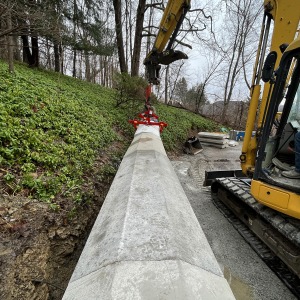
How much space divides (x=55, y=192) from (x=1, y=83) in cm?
337

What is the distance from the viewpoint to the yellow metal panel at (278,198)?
8.07 feet

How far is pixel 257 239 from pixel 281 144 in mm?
1430

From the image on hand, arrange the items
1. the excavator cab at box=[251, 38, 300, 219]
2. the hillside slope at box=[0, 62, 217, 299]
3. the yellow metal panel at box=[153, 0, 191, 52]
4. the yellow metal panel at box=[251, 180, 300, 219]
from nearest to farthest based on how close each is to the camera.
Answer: the hillside slope at box=[0, 62, 217, 299] → the yellow metal panel at box=[251, 180, 300, 219] → the excavator cab at box=[251, 38, 300, 219] → the yellow metal panel at box=[153, 0, 191, 52]

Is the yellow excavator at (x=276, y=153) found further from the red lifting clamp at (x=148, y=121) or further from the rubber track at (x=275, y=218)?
the red lifting clamp at (x=148, y=121)

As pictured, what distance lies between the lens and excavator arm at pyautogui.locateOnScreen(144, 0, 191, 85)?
4.94m

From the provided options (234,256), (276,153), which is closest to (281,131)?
(276,153)

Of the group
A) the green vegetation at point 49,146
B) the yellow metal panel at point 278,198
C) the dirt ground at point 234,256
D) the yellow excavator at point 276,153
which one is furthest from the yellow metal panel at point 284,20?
the green vegetation at point 49,146

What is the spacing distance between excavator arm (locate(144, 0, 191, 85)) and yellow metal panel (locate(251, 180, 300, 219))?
3.94 metres

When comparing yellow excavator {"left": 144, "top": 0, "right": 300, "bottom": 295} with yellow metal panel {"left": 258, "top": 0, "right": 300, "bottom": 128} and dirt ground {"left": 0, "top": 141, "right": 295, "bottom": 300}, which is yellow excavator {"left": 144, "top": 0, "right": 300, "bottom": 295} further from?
dirt ground {"left": 0, "top": 141, "right": 295, "bottom": 300}

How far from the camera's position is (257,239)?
10.9 feet

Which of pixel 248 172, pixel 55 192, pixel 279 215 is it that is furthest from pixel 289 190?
pixel 55 192

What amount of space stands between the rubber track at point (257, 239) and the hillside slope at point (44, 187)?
2.18 meters

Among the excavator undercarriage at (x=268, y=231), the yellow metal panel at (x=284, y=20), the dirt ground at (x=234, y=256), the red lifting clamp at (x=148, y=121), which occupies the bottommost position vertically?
the dirt ground at (x=234, y=256)

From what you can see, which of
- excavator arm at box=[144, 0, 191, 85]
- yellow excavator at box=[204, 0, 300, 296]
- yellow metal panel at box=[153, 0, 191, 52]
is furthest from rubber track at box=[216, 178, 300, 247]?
yellow metal panel at box=[153, 0, 191, 52]
